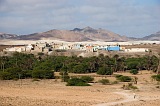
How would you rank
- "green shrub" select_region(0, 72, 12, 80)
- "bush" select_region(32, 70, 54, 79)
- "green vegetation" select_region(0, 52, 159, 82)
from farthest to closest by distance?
1. "green vegetation" select_region(0, 52, 159, 82)
2. "bush" select_region(32, 70, 54, 79)
3. "green shrub" select_region(0, 72, 12, 80)

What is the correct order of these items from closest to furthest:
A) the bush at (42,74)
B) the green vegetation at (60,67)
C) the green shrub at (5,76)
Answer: the green shrub at (5,76) < the bush at (42,74) < the green vegetation at (60,67)

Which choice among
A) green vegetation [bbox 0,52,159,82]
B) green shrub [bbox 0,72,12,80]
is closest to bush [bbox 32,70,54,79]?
green vegetation [bbox 0,52,159,82]

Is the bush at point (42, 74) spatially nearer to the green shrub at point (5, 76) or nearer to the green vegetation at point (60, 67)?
the green vegetation at point (60, 67)

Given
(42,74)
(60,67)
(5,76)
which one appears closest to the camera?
(5,76)

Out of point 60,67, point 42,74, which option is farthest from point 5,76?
point 60,67

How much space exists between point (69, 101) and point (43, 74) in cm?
3040

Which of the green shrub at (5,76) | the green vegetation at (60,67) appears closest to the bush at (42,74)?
the green vegetation at (60,67)

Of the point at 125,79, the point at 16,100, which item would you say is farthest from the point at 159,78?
the point at 16,100

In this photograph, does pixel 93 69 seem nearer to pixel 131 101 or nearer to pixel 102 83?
pixel 102 83

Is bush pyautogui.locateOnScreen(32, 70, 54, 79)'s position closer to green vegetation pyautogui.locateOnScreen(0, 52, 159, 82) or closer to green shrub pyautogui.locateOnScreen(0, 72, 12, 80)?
green vegetation pyautogui.locateOnScreen(0, 52, 159, 82)

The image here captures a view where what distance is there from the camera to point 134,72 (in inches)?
2931

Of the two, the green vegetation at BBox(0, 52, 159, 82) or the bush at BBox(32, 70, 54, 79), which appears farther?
the green vegetation at BBox(0, 52, 159, 82)

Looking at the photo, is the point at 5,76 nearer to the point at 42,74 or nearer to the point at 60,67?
the point at 42,74

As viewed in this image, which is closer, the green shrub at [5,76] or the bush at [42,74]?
the green shrub at [5,76]
